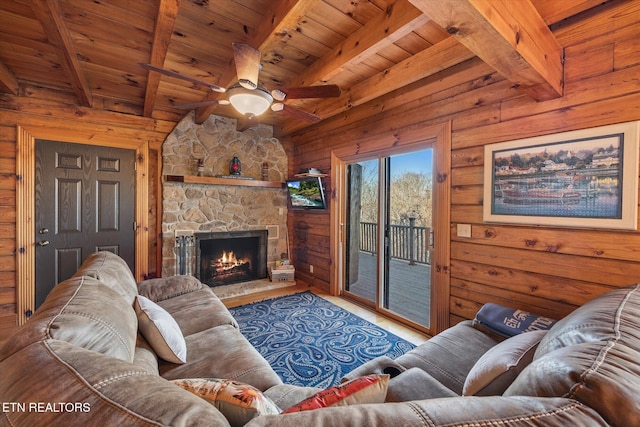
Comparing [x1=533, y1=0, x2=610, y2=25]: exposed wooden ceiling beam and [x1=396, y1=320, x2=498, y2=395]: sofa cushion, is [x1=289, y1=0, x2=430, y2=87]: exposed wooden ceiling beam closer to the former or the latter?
[x1=533, y1=0, x2=610, y2=25]: exposed wooden ceiling beam

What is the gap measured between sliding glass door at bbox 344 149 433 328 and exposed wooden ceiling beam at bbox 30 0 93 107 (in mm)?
3135

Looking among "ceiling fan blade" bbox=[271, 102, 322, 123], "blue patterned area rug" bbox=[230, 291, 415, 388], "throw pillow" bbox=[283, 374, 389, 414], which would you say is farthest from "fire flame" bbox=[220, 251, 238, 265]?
"throw pillow" bbox=[283, 374, 389, 414]

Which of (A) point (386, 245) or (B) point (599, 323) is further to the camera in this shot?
(A) point (386, 245)

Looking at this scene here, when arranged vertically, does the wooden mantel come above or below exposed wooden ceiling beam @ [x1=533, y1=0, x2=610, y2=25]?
below

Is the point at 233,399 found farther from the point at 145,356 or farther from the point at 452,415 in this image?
the point at 145,356

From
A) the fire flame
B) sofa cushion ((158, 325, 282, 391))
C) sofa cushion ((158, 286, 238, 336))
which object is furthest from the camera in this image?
the fire flame

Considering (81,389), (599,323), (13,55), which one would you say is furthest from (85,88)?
(599,323)

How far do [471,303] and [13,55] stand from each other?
504 cm

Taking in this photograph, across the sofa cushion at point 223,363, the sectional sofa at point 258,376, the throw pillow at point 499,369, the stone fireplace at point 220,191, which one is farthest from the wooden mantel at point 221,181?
the throw pillow at point 499,369

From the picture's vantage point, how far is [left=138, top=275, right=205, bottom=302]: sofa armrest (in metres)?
2.42

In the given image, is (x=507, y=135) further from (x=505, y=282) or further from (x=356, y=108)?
(x=356, y=108)

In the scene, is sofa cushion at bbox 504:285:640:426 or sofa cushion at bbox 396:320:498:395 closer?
sofa cushion at bbox 504:285:640:426

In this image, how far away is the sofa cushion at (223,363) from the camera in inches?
52.6

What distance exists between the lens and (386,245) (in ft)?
11.0
